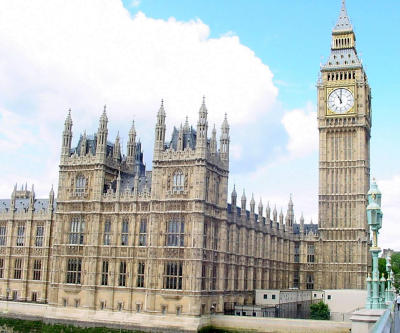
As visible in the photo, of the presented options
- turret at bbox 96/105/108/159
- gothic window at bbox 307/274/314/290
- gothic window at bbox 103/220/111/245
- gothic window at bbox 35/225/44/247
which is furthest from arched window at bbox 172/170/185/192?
gothic window at bbox 307/274/314/290

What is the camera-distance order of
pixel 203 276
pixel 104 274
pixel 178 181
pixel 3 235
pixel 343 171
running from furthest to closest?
1. pixel 343 171
2. pixel 3 235
3. pixel 104 274
4. pixel 178 181
5. pixel 203 276

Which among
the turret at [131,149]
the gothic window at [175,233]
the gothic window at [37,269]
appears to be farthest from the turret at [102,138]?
the gothic window at [37,269]

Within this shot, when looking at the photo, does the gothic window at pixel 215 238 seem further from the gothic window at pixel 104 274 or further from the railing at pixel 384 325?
the railing at pixel 384 325

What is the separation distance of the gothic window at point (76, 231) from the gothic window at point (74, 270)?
7.92ft

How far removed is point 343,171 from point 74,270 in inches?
2250

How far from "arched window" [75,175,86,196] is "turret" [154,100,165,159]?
1124 cm

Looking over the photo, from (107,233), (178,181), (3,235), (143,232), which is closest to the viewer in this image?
(178,181)

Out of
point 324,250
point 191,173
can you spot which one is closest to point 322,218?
point 324,250

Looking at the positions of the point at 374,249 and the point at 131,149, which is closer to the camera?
the point at 374,249

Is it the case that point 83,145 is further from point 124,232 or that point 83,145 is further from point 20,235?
point 20,235

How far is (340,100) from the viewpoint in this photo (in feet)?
370

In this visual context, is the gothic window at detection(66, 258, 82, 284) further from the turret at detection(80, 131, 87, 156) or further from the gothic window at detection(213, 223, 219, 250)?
the gothic window at detection(213, 223, 219, 250)

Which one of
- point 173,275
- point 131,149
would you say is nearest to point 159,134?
point 131,149

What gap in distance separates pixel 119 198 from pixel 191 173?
1056 cm
